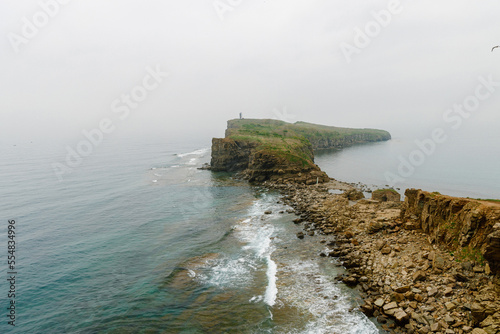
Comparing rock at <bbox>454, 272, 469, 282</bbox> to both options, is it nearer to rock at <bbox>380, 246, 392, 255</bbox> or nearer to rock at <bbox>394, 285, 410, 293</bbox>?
rock at <bbox>394, 285, 410, 293</bbox>

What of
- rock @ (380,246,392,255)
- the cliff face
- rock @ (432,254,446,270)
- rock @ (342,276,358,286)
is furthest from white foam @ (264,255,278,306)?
the cliff face

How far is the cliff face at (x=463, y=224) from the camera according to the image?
16.1 m

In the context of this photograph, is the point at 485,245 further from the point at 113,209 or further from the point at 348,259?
the point at 113,209

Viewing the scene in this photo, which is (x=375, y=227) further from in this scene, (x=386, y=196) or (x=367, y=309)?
(x=386, y=196)

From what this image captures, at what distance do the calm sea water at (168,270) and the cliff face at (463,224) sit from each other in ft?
29.1

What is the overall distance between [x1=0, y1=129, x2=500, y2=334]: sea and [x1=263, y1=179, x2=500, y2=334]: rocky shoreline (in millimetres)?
1657

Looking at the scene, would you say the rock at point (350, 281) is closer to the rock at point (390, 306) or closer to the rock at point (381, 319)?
the rock at point (390, 306)

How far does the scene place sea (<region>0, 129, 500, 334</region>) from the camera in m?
19.0

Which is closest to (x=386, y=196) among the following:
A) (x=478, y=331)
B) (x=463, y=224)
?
(x=463, y=224)

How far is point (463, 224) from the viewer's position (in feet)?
64.6

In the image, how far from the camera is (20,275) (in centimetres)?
2641

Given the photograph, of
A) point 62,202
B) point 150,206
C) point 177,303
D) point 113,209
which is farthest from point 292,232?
point 62,202

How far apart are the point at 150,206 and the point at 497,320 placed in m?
48.3

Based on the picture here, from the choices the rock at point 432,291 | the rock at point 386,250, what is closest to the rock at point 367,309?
the rock at point 432,291
